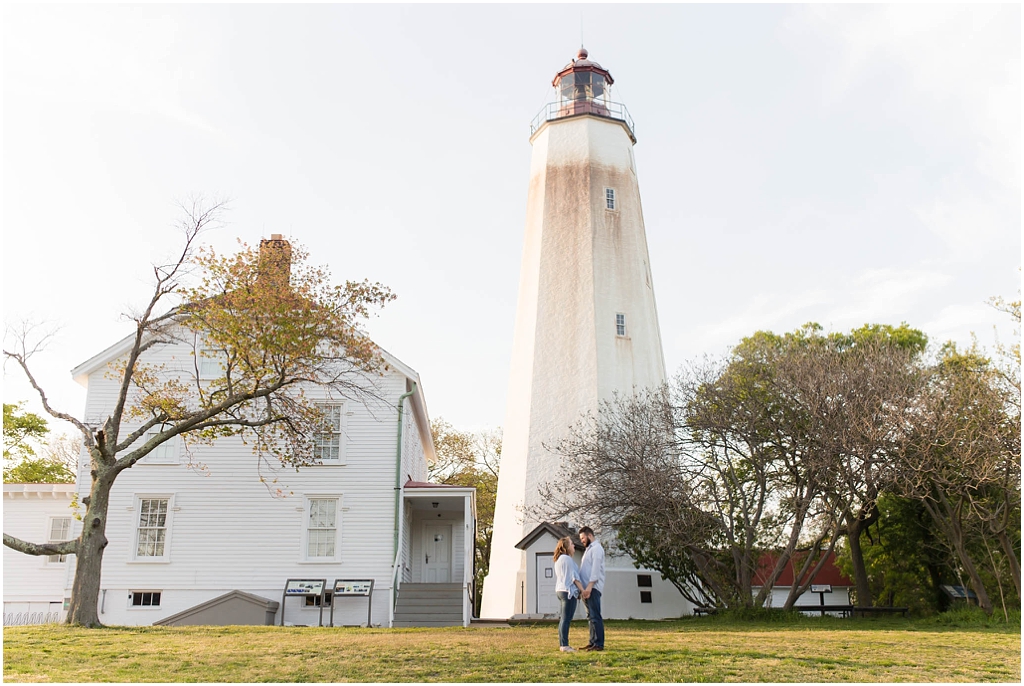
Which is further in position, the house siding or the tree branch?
the house siding

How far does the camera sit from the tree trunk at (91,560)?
45.0ft

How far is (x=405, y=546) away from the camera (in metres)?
20.9

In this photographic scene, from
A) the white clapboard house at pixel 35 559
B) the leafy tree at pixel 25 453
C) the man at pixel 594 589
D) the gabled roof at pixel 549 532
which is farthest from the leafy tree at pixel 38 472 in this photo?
the man at pixel 594 589

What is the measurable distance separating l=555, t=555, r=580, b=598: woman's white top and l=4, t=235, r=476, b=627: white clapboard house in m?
9.16

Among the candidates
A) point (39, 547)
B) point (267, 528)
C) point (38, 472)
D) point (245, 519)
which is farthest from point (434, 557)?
point (38, 472)

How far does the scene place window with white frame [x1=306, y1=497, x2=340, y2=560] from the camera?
18.9m

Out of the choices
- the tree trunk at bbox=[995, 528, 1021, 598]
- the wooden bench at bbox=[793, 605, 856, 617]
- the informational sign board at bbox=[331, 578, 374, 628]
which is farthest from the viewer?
the wooden bench at bbox=[793, 605, 856, 617]

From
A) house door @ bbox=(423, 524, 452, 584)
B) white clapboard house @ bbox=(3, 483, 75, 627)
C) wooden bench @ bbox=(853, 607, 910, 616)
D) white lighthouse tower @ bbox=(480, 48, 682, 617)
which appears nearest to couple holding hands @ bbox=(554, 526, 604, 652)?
white lighthouse tower @ bbox=(480, 48, 682, 617)

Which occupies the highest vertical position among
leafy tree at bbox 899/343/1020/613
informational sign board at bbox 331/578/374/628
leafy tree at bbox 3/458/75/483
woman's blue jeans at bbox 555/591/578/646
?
leafy tree at bbox 3/458/75/483

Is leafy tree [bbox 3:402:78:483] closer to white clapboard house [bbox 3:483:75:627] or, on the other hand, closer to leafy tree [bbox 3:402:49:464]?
leafy tree [bbox 3:402:49:464]

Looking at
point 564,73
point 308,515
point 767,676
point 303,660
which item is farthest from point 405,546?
point 564,73

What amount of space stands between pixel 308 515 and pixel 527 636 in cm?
871

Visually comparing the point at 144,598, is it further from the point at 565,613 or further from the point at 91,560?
the point at 565,613

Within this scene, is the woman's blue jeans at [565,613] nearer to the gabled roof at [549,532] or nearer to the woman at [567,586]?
the woman at [567,586]
